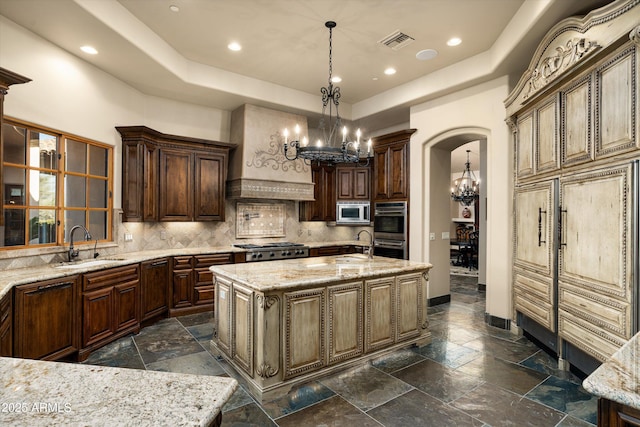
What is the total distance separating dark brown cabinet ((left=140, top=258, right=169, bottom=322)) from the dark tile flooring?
0.29 metres

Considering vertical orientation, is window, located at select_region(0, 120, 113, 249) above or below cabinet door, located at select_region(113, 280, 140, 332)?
above

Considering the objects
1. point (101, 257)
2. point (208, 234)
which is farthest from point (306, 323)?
point (208, 234)

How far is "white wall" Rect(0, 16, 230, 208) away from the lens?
10.7 ft

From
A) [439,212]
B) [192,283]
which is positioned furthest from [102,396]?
[439,212]

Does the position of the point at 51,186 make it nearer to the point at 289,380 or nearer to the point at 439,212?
the point at 289,380

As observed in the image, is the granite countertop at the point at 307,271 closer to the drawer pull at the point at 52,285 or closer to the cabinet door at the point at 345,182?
the drawer pull at the point at 52,285

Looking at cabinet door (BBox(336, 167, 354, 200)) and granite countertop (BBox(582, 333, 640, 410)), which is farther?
cabinet door (BBox(336, 167, 354, 200))

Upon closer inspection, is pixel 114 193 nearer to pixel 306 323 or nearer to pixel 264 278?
pixel 264 278

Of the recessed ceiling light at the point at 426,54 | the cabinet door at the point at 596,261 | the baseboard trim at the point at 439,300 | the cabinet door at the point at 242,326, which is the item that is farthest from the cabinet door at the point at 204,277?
the cabinet door at the point at 596,261

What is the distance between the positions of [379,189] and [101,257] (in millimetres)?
4456

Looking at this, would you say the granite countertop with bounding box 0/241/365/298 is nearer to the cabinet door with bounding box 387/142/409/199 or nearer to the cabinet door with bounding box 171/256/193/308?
the cabinet door with bounding box 171/256/193/308

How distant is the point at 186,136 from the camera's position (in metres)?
5.58

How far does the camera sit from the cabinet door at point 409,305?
11.9ft

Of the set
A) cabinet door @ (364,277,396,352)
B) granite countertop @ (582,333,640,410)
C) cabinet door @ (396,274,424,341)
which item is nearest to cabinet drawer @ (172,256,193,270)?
cabinet door @ (364,277,396,352)
